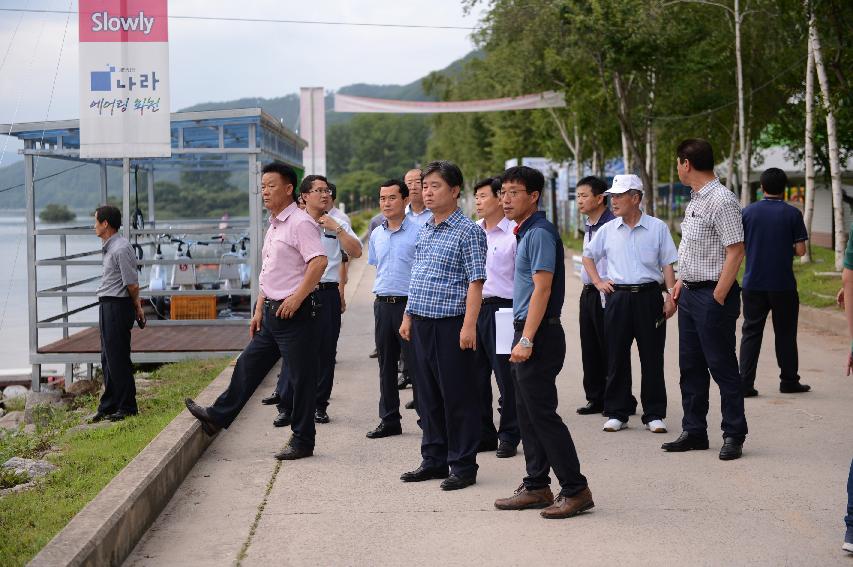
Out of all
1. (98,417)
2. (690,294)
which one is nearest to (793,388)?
(690,294)

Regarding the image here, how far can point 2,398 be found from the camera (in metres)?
Answer: 16.4

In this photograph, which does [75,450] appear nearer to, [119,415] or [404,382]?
[119,415]

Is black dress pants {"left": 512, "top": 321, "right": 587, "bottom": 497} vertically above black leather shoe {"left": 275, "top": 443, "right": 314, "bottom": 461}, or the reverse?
black dress pants {"left": 512, "top": 321, "right": 587, "bottom": 497}

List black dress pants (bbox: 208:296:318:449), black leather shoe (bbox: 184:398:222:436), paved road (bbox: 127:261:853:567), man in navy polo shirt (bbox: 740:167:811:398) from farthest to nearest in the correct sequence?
man in navy polo shirt (bbox: 740:167:811:398), black leather shoe (bbox: 184:398:222:436), black dress pants (bbox: 208:296:318:449), paved road (bbox: 127:261:853:567)

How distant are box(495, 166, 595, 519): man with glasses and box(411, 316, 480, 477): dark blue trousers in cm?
64

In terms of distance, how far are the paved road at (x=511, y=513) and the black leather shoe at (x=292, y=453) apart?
68 millimetres

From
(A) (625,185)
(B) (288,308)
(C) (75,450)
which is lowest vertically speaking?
(C) (75,450)

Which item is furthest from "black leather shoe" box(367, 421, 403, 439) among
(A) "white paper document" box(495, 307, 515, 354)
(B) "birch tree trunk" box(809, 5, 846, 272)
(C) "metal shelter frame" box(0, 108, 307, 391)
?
(B) "birch tree trunk" box(809, 5, 846, 272)

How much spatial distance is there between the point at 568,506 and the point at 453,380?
3.72 feet

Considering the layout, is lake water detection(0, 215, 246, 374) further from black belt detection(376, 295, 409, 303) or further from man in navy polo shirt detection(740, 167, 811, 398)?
man in navy polo shirt detection(740, 167, 811, 398)

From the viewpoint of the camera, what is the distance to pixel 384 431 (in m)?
8.70

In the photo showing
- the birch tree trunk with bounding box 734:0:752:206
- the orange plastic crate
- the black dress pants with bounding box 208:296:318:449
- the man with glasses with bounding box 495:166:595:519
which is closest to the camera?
the man with glasses with bounding box 495:166:595:519

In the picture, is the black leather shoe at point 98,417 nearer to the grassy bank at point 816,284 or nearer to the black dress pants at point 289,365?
the black dress pants at point 289,365

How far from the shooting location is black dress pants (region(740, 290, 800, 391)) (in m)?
10.1
